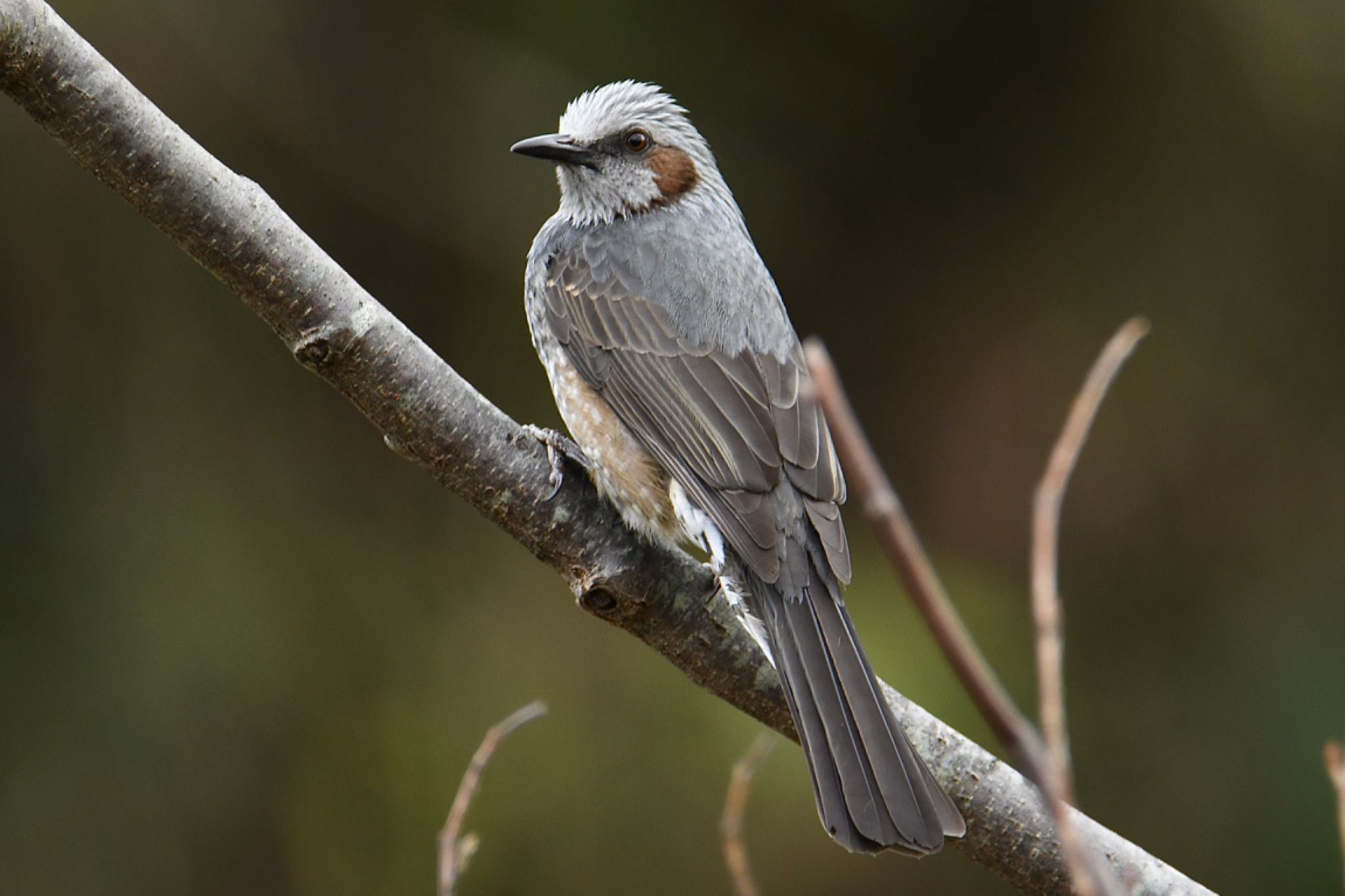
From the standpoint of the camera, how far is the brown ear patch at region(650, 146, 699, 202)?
3988mm

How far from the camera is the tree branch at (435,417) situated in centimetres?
233

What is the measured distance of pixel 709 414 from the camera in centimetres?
321

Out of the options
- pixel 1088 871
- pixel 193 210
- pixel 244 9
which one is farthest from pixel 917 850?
pixel 244 9

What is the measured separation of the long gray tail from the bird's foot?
480 mm

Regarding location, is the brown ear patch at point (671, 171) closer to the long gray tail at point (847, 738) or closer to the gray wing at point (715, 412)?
the gray wing at point (715, 412)

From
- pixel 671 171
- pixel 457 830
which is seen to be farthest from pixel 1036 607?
pixel 671 171

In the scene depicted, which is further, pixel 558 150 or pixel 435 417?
pixel 558 150

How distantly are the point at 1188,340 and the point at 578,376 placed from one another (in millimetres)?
2819

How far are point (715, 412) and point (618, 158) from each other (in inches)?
43.1

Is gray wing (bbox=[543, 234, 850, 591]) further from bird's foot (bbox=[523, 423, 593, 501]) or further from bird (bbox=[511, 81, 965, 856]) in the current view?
bird's foot (bbox=[523, 423, 593, 501])

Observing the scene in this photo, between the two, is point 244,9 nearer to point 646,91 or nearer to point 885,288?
point 646,91

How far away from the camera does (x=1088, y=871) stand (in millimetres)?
1011

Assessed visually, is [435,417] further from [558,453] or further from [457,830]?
[457,830]

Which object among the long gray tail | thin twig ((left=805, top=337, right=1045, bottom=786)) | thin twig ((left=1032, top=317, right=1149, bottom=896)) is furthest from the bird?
thin twig ((left=805, top=337, right=1045, bottom=786))
